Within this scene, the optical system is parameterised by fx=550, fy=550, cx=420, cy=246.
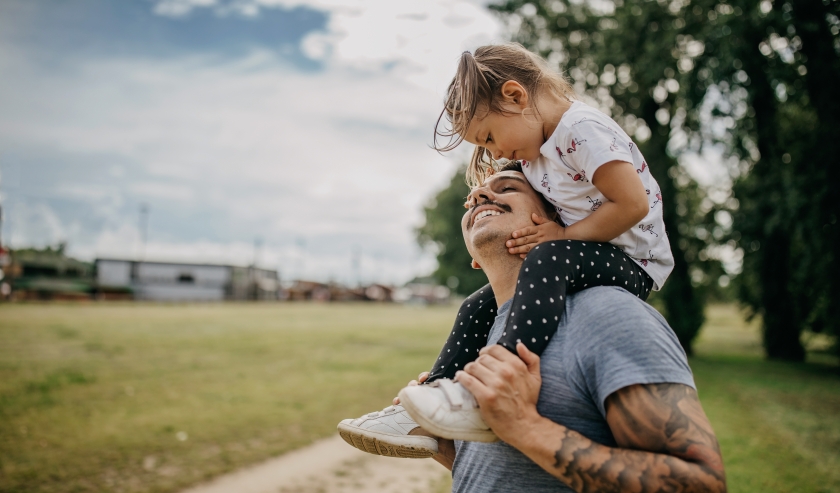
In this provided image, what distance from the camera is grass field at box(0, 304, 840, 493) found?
6.87m

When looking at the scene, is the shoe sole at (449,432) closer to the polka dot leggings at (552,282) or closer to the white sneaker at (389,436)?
the polka dot leggings at (552,282)

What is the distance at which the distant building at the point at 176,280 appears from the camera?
161 ft

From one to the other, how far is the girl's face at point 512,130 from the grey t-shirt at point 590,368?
0.68 metres

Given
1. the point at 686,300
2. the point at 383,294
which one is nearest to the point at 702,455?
the point at 686,300

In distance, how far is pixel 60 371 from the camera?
12172 mm

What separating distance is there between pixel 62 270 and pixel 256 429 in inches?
1742

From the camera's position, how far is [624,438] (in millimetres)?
1280

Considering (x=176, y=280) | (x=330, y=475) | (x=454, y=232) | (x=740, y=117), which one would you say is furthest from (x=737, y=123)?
(x=176, y=280)

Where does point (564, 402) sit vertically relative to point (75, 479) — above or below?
above

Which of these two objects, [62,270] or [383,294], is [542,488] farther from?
[383,294]

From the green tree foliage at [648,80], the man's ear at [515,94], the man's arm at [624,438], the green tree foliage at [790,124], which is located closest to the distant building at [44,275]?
the green tree foliage at [648,80]

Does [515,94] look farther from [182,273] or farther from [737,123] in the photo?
[182,273]

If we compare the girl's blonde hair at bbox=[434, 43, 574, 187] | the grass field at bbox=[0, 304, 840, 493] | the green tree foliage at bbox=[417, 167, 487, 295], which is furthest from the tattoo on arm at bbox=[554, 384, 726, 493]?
the green tree foliage at bbox=[417, 167, 487, 295]

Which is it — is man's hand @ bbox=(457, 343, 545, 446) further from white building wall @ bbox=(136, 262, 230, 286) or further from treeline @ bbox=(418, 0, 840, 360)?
white building wall @ bbox=(136, 262, 230, 286)
